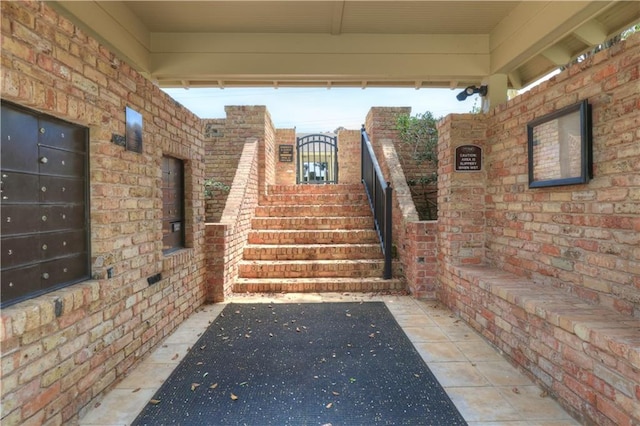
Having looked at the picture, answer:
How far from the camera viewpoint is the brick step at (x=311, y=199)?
628 centimetres

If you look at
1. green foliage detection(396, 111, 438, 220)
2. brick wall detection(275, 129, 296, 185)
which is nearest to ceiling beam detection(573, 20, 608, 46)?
green foliage detection(396, 111, 438, 220)

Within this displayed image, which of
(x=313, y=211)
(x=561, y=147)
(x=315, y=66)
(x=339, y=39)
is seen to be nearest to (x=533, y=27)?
(x=561, y=147)

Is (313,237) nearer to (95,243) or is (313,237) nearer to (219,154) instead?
(219,154)

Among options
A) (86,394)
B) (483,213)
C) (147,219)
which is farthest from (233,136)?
(86,394)

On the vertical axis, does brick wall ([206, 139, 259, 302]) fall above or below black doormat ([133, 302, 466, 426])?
above

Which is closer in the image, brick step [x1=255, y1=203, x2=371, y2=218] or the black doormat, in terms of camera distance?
the black doormat

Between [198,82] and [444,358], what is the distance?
400 cm

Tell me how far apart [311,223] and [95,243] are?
3.62 meters

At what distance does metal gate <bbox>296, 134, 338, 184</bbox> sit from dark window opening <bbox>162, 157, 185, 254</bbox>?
5.59m

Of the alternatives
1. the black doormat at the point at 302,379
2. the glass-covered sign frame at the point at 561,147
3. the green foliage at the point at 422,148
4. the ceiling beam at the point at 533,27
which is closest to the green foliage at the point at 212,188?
the black doormat at the point at 302,379

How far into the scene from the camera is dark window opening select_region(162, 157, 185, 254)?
332 cm

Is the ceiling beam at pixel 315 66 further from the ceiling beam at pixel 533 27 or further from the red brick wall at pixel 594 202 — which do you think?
the red brick wall at pixel 594 202

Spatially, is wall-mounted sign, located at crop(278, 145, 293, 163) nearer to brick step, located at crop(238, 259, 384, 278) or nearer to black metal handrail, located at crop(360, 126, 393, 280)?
black metal handrail, located at crop(360, 126, 393, 280)

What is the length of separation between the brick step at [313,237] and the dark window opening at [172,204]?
165 centimetres
